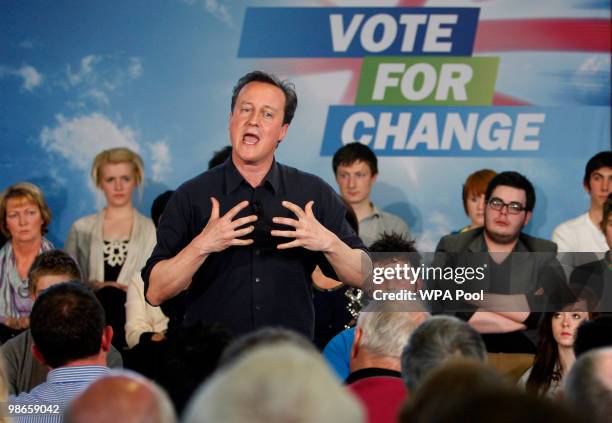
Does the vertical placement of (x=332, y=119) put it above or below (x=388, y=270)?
above

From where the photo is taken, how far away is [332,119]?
21.7 feet

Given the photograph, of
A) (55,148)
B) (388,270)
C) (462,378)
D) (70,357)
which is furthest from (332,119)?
(462,378)

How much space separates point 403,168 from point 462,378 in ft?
16.6

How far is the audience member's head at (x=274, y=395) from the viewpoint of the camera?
1.44 meters

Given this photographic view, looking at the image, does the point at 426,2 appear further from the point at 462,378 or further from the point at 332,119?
the point at 462,378

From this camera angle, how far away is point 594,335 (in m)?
3.33

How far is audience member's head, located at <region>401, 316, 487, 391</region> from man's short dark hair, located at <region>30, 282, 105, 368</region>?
1.03m

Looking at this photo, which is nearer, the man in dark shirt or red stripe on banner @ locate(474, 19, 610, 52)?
the man in dark shirt

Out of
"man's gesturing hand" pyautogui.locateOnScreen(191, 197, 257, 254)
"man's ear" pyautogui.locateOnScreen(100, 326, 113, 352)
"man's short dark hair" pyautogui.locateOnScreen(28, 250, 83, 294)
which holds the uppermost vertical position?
"man's gesturing hand" pyautogui.locateOnScreen(191, 197, 257, 254)

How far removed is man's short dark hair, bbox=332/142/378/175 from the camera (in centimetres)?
611


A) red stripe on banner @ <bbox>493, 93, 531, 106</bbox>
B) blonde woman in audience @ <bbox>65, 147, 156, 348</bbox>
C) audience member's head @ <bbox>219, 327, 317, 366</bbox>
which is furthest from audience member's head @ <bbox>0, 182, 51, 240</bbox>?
audience member's head @ <bbox>219, 327, 317, 366</bbox>

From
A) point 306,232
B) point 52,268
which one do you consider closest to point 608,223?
point 306,232

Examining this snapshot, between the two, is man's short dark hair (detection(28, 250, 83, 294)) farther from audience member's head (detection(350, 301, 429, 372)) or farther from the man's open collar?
audience member's head (detection(350, 301, 429, 372))

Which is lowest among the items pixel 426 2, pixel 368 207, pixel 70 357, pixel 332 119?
pixel 70 357
